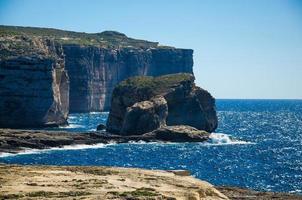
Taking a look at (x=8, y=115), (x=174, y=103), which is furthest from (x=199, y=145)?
(x=8, y=115)

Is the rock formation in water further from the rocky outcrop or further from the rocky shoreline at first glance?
the rocky outcrop

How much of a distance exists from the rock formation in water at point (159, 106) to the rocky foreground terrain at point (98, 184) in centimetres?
9912

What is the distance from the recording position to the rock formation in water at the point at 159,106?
16362 centimetres

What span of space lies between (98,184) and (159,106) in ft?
368

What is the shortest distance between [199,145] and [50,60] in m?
64.2

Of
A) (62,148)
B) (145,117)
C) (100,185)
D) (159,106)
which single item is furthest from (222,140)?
(100,185)

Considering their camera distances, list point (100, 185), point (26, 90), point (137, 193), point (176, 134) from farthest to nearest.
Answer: point (26, 90)
point (176, 134)
point (100, 185)
point (137, 193)

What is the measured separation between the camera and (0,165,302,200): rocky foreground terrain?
48500 millimetres

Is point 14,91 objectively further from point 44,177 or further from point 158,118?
point 44,177

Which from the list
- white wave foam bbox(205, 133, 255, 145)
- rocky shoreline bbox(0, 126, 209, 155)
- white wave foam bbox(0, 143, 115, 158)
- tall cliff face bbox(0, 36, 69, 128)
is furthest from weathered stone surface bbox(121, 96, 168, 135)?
tall cliff face bbox(0, 36, 69, 128)

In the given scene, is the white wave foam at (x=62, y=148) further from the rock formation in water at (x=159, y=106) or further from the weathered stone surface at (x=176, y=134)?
the weathered stone surface at (x=176, y=134)

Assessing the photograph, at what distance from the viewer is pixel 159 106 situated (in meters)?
165

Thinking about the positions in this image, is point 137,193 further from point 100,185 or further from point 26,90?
point 26,90

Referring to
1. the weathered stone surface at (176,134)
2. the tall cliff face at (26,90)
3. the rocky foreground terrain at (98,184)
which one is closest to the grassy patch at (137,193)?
the rocky foreground terrain at (98,184)
